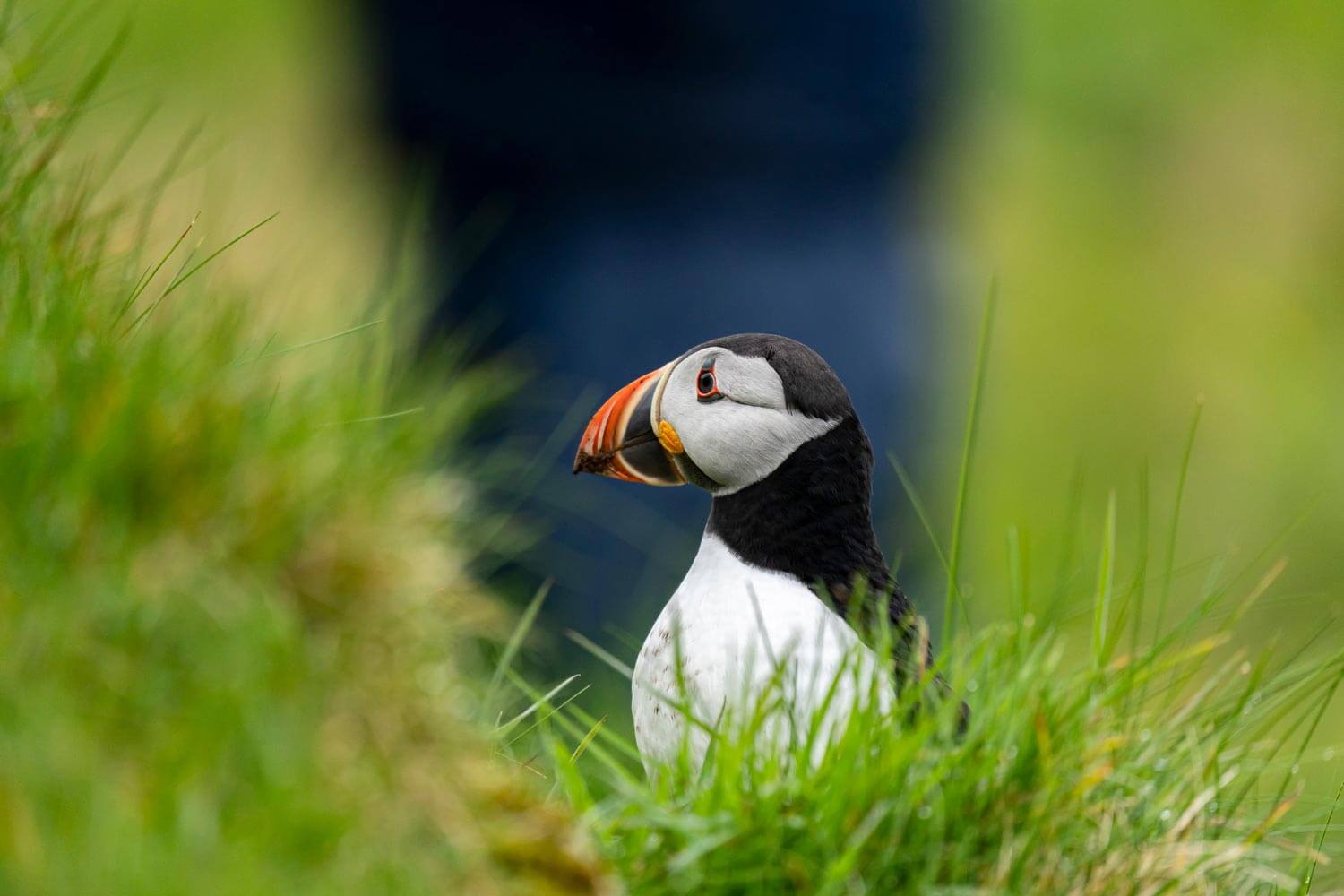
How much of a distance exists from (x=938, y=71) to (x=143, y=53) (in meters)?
4.31

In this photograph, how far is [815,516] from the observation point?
7.14ft

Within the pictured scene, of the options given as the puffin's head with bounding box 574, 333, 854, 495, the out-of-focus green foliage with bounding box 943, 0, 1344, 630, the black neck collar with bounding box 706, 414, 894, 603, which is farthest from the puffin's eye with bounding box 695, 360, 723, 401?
the out-of-focus green foliage with bounding box 943, 0, 1344, 630

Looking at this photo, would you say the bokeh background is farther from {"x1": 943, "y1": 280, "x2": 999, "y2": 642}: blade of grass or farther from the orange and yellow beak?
{"x1": 943, "y1": 280, "x2": 999, "y2": 642}: blade of grass

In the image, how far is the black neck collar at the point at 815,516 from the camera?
2152 mm

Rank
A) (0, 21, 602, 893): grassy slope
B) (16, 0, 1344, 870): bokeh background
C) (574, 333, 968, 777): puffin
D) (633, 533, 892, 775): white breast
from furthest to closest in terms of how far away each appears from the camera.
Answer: (16, 0, 1344, 870): bokeh background < (574, 333, 968, 777): puffin < (633, 533, 892, 775): white breast < (0, 21, 602, 893): grassy slope

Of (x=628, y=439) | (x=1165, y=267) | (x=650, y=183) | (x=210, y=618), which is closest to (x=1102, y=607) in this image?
(x=628, y=439)

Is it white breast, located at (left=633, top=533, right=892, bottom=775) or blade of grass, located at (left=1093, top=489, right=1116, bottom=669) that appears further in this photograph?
white breast, located at (left=633, top=533, right=892, bottom=775)

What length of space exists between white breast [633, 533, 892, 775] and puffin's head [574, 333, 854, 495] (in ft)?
0.56

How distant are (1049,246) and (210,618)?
8.36 metres

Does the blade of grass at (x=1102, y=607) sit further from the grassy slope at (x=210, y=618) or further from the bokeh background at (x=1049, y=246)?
the bokeh background at (x=1049, y=246)

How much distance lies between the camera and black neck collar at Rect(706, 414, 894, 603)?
2.15 m

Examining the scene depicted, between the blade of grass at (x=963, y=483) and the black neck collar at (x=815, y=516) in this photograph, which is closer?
the blade of grass at (x=963, y=483)

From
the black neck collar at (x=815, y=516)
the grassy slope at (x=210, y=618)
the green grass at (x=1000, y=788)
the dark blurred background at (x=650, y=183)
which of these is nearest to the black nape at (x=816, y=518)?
the black neck collar at (x=815, y=516)

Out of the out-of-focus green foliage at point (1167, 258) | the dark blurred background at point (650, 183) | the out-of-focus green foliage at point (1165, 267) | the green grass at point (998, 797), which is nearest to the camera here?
the green grass at point (998, 797)
